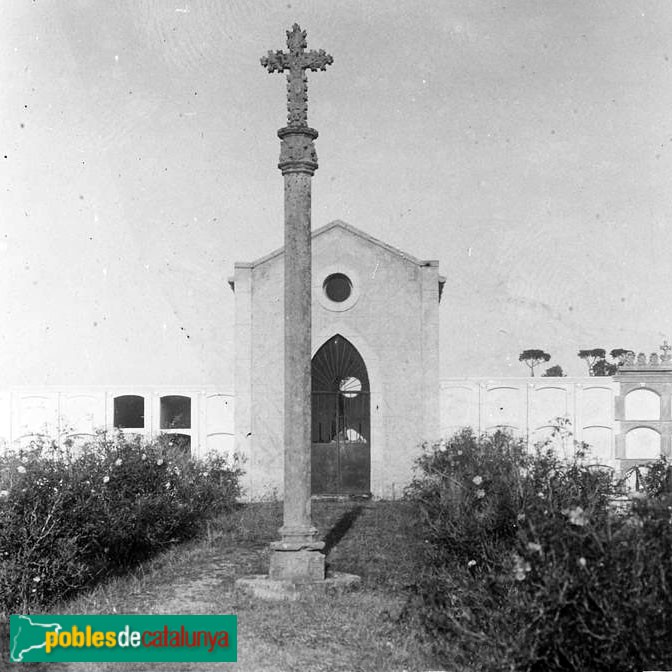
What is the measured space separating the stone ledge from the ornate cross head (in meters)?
5.16

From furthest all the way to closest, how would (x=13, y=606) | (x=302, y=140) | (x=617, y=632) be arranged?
(x=302, y=140), (x=13, y=606), (x=617, y=632)

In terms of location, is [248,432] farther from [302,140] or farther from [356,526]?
[302,140]

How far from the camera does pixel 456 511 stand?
8.19 meters

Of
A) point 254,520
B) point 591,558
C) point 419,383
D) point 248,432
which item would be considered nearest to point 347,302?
point 419,383

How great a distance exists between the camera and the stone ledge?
8.58 m

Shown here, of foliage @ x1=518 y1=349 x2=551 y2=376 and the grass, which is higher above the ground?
foliage @ x1=518 y1=349 x2=551 y2=376

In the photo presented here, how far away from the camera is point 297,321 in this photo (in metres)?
9.20

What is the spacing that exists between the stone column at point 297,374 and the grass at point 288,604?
637 millimetres

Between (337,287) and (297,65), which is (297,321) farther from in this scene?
(337,287)

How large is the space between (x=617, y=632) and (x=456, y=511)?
347 centimetres

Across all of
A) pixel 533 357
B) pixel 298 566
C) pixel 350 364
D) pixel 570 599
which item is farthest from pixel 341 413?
pixel 533 357

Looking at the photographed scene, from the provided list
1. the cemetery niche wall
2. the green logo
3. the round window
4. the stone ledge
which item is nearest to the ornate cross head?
the stone ledge

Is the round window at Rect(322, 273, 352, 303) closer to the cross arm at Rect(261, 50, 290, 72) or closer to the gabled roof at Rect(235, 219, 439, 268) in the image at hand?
the gabled roof at Rect(235, 219, 439, 268)

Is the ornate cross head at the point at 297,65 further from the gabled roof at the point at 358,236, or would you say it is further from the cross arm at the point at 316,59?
the gabled roof at the point at 358,236
